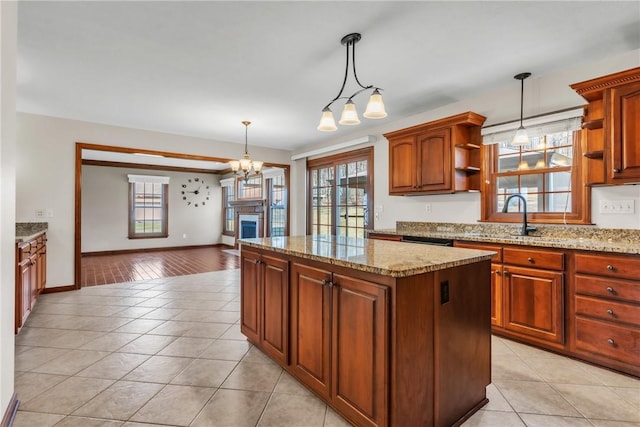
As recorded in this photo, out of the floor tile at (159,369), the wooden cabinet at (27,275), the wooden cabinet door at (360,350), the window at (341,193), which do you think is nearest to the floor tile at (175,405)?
the floor tile at (159,369)

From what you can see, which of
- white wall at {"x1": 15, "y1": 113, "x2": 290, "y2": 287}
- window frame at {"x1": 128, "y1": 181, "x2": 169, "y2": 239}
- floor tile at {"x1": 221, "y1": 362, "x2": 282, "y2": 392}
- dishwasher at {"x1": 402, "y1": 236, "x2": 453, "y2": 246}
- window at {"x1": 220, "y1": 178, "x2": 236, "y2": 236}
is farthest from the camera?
window at {"x1": 220, "y1": 178, "x2": 236, "y2": 236}

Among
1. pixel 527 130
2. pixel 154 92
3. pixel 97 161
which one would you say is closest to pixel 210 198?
pixel 97 161

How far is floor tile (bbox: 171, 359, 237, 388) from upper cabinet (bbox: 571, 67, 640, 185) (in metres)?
3.16

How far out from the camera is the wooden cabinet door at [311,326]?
1749 mm

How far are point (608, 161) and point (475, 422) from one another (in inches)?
83.7

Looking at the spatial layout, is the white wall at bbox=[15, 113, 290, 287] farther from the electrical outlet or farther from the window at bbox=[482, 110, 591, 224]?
the electrical outlet

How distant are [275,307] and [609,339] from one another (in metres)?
2.32

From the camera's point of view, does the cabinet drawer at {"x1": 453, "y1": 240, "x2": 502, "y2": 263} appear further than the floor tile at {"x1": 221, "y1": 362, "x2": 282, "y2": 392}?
Yes

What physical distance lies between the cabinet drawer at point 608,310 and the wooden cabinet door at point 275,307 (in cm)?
214

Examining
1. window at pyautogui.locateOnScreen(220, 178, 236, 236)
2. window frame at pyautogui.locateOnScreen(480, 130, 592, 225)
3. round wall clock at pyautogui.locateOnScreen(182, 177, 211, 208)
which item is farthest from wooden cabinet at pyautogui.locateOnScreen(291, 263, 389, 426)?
round wall clock at pyautogui.locateOnScreen(182, 177, 211, 208)

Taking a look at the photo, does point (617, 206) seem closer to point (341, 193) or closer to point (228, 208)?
point (341, 193)

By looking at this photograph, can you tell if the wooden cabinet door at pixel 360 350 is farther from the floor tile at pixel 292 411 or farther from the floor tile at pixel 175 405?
the floor tile at pixel 175 405

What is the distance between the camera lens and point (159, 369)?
227 cm

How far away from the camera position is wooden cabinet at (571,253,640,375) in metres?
2.10
